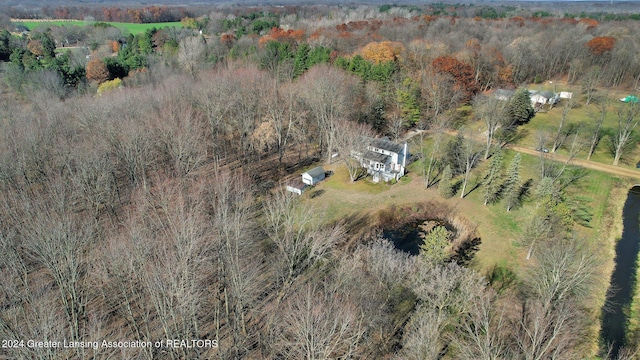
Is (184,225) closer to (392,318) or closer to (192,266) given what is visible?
(192,266)

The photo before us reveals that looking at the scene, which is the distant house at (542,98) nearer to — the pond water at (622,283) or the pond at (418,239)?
the pond water at (622,283)

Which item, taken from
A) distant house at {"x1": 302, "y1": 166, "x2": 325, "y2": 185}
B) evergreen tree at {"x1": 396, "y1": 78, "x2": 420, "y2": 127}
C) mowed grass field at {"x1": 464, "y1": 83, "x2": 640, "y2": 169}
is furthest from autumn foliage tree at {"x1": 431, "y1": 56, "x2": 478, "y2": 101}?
distant house at {"x1": 302, "y1": 166, "x2": 325, "y2": 185}

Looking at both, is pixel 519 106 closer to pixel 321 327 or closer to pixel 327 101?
pixel 327 101

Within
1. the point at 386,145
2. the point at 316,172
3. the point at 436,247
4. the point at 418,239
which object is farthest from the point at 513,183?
the point at 316,172

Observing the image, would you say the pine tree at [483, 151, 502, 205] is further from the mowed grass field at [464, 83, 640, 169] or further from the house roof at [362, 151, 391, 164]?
the mowed grass field at [464, 83, 640, 169]

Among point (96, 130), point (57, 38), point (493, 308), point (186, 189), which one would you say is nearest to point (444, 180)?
point (493, 308)
